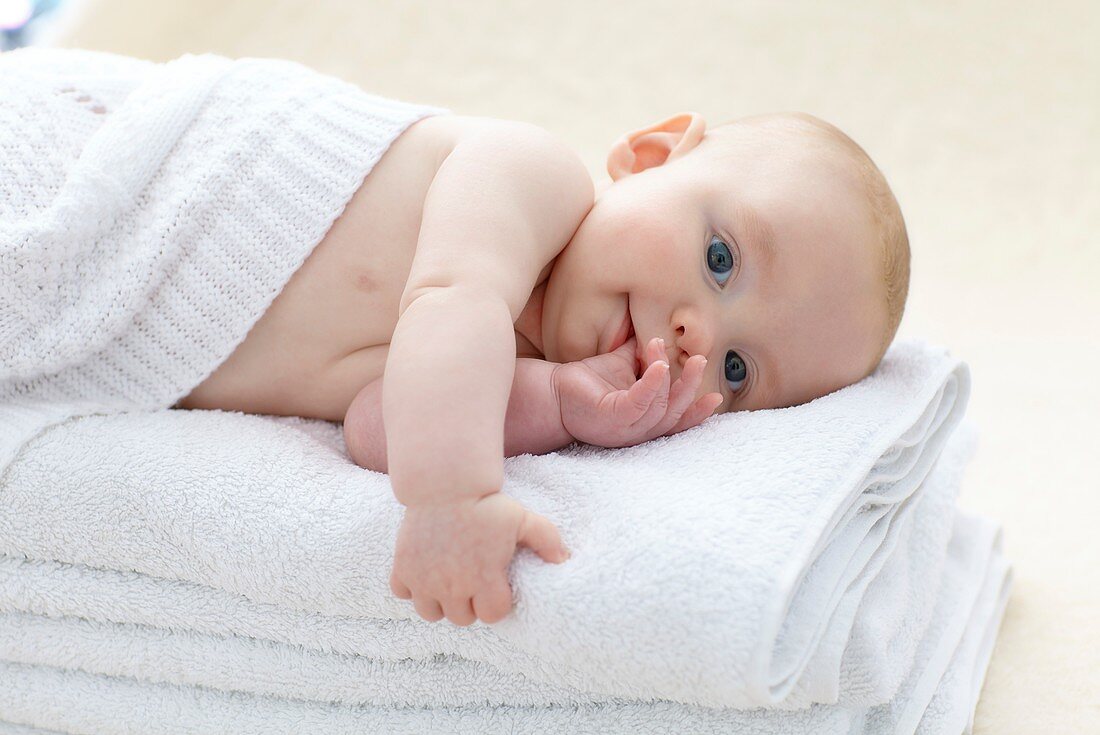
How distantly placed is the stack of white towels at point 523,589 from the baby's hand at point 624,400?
23mm

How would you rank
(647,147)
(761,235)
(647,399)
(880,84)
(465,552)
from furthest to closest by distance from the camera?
(880,84)
(647,147)
(761,235)
(647,399)
(465,552)

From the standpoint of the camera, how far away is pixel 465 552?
2.52 ft

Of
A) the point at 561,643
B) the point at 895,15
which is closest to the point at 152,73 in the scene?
the point at 561,643

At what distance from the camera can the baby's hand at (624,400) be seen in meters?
0.91

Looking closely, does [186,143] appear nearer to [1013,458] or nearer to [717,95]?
[1013,458]

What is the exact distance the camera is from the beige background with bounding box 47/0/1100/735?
193cm

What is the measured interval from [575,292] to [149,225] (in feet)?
1.36

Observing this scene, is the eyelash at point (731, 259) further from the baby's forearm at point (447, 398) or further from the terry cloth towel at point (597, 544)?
the baby's forearm at point (447, 398)

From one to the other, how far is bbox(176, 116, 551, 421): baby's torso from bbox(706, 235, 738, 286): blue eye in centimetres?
17

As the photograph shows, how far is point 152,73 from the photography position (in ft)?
3.85

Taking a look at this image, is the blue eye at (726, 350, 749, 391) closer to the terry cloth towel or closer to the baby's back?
the terry cloth towel

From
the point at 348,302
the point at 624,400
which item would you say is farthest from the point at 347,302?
the point at 624,400

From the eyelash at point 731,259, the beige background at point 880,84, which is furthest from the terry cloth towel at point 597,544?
the beige background at point 880,84

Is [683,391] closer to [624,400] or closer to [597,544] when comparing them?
Answer: [624,400]
